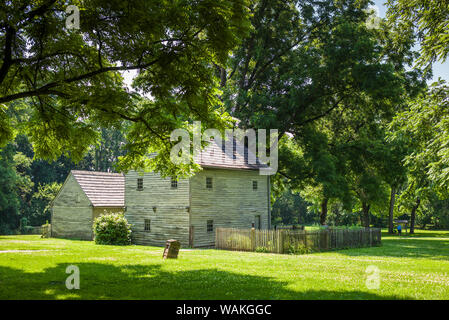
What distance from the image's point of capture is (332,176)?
33.7 meters

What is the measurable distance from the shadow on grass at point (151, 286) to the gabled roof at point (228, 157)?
49.5ft

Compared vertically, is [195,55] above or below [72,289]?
above

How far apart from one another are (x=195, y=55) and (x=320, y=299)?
8.12 metres

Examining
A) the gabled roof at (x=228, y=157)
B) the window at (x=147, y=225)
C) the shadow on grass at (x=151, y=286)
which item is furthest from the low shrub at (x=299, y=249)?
the window at (x=147, y=225)

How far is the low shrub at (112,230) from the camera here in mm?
28547

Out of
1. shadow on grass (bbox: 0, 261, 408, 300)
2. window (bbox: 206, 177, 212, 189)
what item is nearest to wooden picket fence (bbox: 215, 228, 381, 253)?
window (bbox: 206, 177, 212, 189)

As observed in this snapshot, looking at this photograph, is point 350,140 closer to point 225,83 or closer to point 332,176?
point 332,176

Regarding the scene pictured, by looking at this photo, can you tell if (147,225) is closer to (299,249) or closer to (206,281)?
(299,249)

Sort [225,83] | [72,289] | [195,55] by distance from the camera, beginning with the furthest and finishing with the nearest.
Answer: [225,83]
[195,55]
[72,289]

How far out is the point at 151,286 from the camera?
34.3ft

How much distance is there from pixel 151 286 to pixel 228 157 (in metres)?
21.1

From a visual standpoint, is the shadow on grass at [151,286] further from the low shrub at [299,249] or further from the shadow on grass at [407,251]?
the shadow on grass at [407,251]

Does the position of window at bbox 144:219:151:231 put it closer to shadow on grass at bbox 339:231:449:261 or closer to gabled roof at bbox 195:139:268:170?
gabled roof at bbox 195:139:268:170
